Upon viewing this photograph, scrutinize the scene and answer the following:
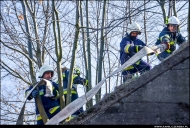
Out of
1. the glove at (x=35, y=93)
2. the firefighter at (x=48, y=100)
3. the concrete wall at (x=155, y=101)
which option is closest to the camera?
the concrete wall at (x=155, y=101)

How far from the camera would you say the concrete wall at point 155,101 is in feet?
16.2

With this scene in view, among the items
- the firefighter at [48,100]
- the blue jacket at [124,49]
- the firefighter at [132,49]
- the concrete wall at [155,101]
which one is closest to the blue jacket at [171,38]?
the firefighter at [132,49]

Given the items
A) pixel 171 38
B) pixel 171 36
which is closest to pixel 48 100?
pixel 171 38

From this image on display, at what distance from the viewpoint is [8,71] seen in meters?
10.5

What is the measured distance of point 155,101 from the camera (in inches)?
196

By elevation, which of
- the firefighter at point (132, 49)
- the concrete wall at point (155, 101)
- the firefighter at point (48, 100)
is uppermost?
the firefighter at point (132, 49)

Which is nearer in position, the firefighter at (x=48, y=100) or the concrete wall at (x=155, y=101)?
the concrete wall at (x=155, y=101)

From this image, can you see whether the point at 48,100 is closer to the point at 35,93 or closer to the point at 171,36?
the point at 35,93

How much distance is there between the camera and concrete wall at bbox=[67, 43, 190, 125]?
4.94 metres

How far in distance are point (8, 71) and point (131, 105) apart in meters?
6.02

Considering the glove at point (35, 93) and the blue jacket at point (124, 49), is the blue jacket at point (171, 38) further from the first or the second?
the glove at point (35, 93)

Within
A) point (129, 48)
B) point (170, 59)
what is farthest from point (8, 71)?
point (170, 59)

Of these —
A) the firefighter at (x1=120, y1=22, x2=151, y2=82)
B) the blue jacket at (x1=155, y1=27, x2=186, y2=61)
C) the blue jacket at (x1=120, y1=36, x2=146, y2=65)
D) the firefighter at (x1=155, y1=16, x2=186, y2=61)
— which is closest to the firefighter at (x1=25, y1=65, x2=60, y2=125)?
the firefighter at (x1=120, y1=22, x2=151, y2=82)

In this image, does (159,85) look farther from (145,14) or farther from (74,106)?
(145,14)
